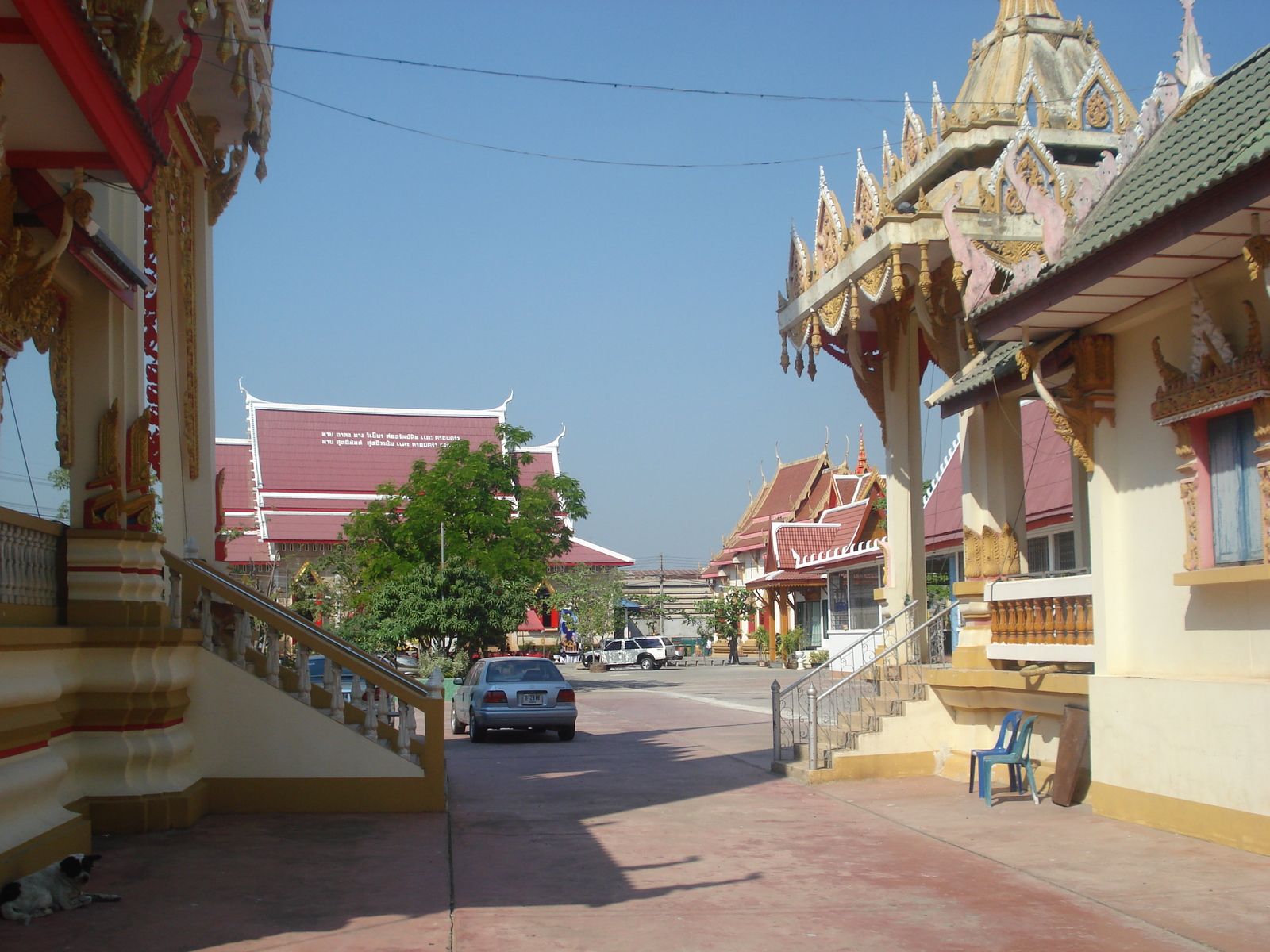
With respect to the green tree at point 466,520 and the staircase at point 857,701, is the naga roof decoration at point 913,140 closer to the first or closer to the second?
the staircase at point 857,701

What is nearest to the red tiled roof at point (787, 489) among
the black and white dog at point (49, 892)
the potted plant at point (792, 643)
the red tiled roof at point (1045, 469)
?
the potted plant at point (792, 643)

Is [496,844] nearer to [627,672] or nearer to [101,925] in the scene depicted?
[101,925]

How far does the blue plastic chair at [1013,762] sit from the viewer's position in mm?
10984

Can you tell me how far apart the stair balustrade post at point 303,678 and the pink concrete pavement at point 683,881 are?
1157 mm

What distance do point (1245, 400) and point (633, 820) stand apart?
619 centimetres

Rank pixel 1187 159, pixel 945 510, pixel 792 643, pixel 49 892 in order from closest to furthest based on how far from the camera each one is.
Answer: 1. pixel 49 892
2. pixel 1187 159
3. pixel 945 510
4. pixel 792 643

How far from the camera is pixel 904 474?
1634 centimetres

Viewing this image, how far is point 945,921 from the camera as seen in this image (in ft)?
22.7

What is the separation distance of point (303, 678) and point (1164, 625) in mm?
7457

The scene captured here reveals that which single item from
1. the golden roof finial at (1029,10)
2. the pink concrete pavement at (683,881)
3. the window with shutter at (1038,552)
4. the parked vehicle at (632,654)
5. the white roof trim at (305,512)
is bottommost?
the parked vehicle at (632,654)

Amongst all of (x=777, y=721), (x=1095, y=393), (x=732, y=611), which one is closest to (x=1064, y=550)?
(x=777, y=721)

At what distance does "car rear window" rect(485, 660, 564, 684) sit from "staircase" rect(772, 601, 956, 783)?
219 inches

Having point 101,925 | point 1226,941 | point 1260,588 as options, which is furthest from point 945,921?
point 101,925

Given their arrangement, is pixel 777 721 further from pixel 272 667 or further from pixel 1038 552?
pixel 1038 552
